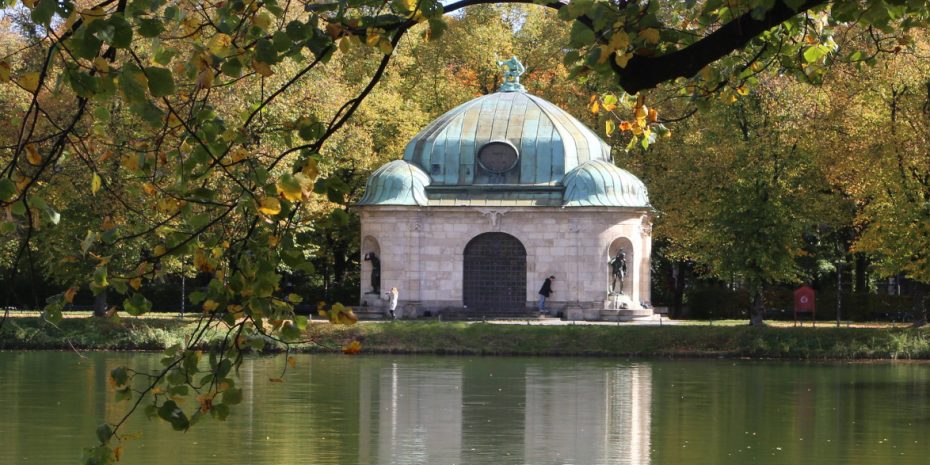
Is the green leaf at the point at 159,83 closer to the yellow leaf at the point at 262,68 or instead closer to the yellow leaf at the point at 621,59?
the yellow leaf at the point at 262,68

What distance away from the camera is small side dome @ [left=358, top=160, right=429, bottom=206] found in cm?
5238

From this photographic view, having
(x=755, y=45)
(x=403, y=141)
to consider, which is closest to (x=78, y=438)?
(x=755, y=45)

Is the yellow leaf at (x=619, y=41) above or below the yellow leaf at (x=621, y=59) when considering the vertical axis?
above

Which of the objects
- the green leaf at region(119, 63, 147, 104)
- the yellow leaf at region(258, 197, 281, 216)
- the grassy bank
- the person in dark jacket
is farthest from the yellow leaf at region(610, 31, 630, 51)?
the person in dark jacket

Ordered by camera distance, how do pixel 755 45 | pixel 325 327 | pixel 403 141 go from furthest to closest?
pixel 403 141
pixel 325 327
pixel 755 45

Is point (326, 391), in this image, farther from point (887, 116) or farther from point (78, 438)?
point (887, 116)

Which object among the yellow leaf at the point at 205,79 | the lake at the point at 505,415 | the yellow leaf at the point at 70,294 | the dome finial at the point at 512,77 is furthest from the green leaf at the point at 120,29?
the dome finial at the point at 512,77

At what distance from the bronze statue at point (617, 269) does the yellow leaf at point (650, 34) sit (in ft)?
141

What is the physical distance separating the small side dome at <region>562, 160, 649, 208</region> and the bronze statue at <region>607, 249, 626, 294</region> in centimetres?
166

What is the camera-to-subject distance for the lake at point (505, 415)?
24.3 meters

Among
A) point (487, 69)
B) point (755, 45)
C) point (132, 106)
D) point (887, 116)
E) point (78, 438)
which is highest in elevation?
point (487, 69)

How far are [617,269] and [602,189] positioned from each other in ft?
8.26

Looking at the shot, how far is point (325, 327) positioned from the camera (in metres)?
45.8

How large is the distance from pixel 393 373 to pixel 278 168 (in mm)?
10772
